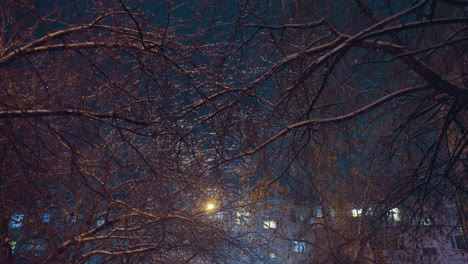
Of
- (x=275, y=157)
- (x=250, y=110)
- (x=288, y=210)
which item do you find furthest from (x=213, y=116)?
(x=288, y=210)

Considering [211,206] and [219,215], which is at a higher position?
[211,206]

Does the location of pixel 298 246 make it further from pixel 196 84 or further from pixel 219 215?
pixel 196 84

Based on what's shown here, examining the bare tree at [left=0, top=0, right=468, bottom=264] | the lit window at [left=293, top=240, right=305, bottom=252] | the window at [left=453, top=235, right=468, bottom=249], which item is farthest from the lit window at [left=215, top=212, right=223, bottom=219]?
the window at [left=453, top=235, right=468, bottom=249]

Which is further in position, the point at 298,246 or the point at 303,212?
the point at 303,212

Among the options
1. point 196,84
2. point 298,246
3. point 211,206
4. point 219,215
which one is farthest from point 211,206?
point 298,246

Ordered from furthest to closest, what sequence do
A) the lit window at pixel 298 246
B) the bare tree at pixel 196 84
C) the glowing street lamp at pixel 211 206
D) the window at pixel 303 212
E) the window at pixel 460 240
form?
the window at pixel 303 212 < the lit window at pixel 298 246 < the glowing street lamp at pixel 211 206 < the window at pixel 460 240 < the bare tree at pixel 196 84

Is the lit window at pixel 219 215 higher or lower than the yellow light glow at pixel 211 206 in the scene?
lower

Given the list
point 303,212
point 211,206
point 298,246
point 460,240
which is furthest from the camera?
point 303,212

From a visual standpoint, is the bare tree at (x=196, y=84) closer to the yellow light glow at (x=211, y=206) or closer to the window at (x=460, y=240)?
the window at (x=460, y=240)

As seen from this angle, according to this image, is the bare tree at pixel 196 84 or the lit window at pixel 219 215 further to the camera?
the lit window at pixel 219 215

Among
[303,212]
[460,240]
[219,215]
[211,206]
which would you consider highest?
[303,212]

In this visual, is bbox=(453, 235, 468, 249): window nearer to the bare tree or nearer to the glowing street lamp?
the bare tree

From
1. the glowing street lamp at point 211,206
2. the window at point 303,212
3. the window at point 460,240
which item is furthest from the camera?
the window at point 303,212

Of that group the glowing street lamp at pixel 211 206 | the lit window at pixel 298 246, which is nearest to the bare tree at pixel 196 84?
the glowing street lamp at pixel 211 206
